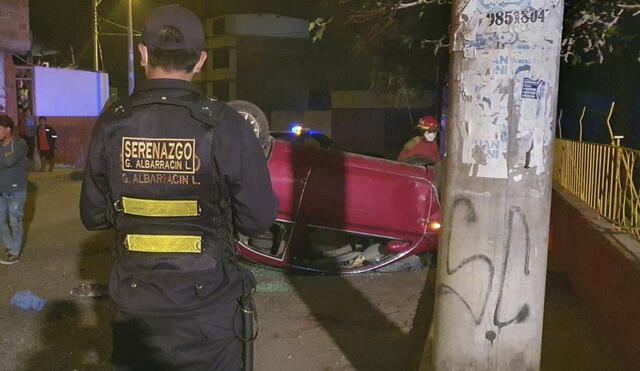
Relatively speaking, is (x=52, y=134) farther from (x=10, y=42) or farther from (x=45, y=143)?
(x=10, y=42)

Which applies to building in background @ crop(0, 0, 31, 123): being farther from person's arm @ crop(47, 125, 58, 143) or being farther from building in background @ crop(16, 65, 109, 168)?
building in background @ crop(16, 65, 109, 168)

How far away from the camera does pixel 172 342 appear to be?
2.20 m

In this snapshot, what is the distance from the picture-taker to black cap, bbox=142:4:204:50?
2.19 meters

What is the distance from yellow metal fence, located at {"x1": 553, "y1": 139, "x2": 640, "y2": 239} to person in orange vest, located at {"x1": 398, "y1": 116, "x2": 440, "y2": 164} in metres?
1.45

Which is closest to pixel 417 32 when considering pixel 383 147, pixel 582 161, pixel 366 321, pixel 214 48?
pixel 582 161

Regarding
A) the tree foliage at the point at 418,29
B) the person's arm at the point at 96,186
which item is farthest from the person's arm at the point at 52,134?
the person's arm at the point at 96,186

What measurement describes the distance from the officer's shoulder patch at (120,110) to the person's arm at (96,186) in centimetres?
4

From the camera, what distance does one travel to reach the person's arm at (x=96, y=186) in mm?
2240

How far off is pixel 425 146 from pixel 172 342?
5.71 m

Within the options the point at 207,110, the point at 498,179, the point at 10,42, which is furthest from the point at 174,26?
the point at 10,42

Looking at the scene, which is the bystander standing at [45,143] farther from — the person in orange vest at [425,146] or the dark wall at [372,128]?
the dark wall at [372,128]

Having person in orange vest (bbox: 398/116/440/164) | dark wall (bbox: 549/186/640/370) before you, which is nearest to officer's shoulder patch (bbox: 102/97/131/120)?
dark wall (bbox: 549/186/640/370)

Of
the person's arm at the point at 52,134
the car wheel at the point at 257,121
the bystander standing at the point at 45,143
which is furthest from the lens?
the person's arm at the point at 52,134

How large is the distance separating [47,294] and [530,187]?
494cm
